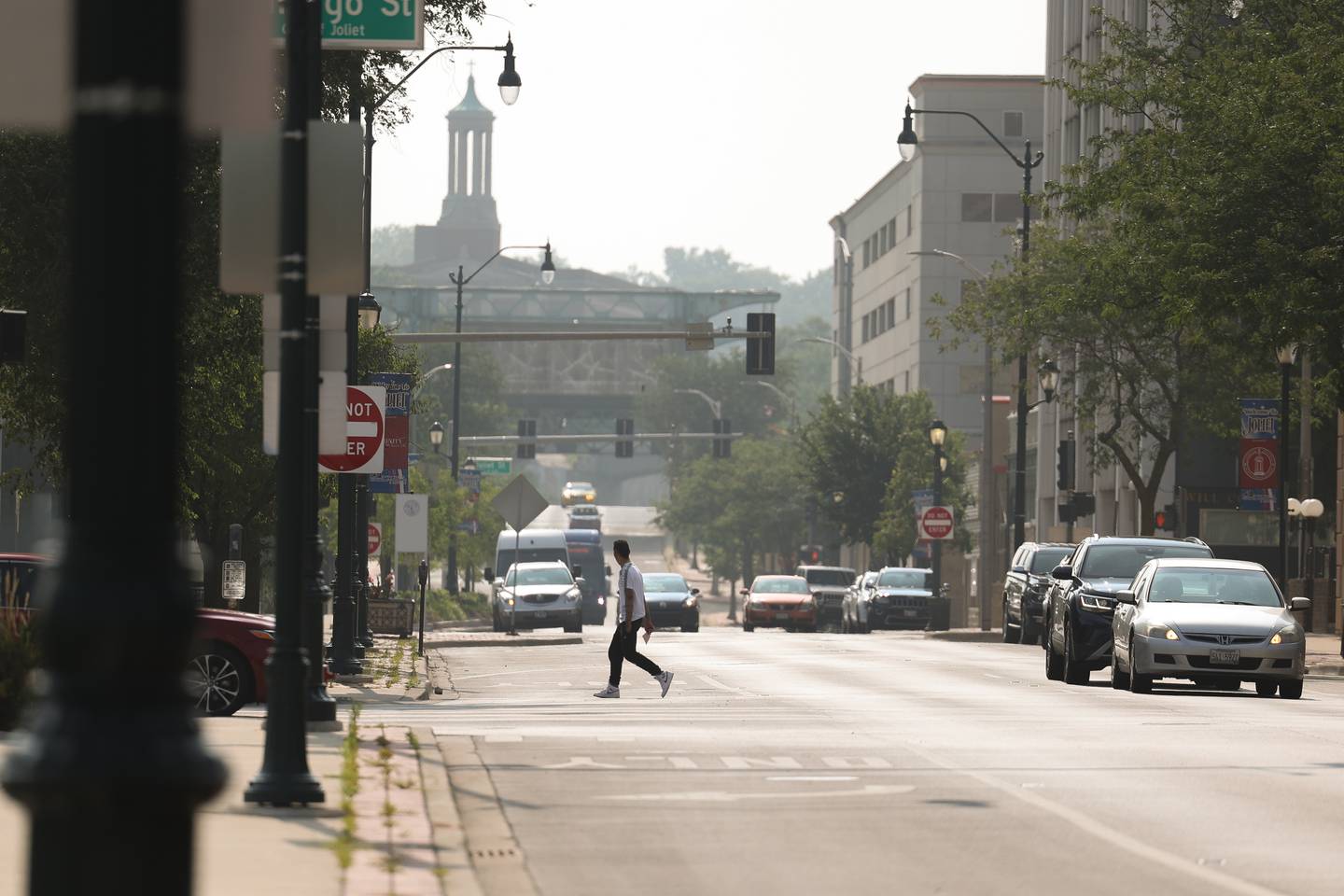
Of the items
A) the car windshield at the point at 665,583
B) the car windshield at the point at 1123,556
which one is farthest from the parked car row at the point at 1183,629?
the car windshield at the point at 665,583

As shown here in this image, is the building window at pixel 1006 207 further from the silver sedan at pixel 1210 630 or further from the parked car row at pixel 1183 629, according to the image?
the silver sedan at pixel 1210 630

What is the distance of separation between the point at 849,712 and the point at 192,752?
59.3 ft

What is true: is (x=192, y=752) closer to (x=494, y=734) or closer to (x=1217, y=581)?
(x=494, y=734)

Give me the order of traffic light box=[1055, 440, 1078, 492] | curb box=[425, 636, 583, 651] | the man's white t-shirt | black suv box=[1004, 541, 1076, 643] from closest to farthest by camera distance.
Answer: the man's white t-shirt → black suv box=[1004, 541, 1076, 643] → curb box=[425, 636, 583, 651] → traffic light box=[1055, 440, 1078, 492]

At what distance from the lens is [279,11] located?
661 inches

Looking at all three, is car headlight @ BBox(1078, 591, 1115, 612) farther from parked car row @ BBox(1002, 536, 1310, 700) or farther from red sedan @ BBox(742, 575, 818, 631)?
red sedan @ BBox(742, 575, 818, 631)

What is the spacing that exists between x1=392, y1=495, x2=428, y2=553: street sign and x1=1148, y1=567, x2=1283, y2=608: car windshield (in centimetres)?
1745

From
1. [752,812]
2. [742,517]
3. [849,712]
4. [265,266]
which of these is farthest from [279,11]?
[742,517]

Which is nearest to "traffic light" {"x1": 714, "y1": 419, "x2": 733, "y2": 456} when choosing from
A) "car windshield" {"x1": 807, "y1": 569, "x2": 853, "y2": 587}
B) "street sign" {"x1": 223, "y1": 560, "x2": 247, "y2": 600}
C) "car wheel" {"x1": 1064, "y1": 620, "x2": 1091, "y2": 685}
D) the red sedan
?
"car windshield" {"x1": 807, "y1": 569, "x2": 853, "y2": 587}

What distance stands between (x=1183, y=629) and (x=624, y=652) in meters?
5.96

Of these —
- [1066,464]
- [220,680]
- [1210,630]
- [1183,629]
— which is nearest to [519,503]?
[1183,629]

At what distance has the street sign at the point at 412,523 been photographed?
133 feet

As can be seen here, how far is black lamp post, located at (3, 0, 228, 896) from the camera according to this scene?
12.0 feet

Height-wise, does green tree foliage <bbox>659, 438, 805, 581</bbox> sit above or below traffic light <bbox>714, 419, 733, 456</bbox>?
below
